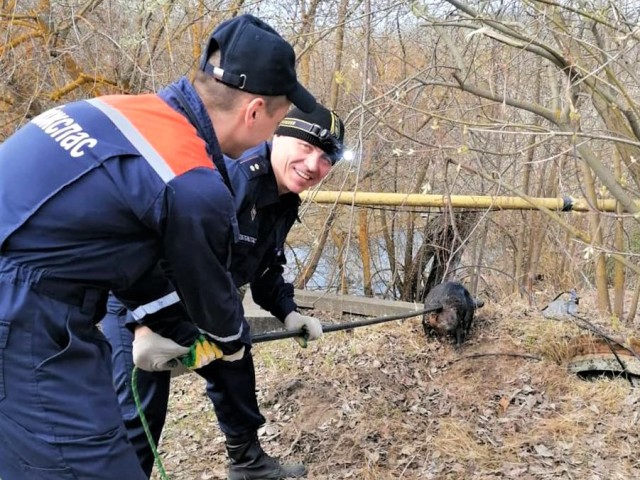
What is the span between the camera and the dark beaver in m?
4.42

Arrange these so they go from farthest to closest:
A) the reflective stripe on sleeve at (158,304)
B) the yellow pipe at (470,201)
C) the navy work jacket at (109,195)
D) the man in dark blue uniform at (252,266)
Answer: the yellow pipe at (470,201) < the man in dark blue uniform at (252,266) < the reflective stripe on sleeve at (158,304) < the navy work jacket at (109,195)

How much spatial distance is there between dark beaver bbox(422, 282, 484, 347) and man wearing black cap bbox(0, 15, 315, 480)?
2.77 m

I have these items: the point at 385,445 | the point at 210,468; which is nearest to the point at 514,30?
the point at 385,445

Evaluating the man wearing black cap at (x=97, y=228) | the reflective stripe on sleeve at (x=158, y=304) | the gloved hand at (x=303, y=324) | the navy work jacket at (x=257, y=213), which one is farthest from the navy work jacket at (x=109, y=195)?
the gloved hand at (x=303, y=324)

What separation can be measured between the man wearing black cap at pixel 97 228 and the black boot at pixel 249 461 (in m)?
1.39

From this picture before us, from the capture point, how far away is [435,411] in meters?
3.83

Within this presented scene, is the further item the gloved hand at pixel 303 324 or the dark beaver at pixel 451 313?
the dark beaver at pixel 451 313

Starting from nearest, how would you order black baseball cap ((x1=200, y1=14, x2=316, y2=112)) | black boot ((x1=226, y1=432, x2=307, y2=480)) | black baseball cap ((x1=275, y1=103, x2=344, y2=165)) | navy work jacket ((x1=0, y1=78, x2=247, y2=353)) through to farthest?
navy work jacket ((x1=0, y1=78, x2=247, y2=353)), black baseball cap ((x1=200, y1=14, x2=316, y2=112)), black baseball cap ((x1=275, y1=103, x2=344, y2=165)), black boot ((x1=226, y1=432, x2=307, y2=480))

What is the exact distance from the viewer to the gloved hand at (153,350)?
95.9 inches

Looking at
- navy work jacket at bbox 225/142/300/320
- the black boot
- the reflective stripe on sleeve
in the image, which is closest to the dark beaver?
navy work jacket at bbox 225/142/300/320

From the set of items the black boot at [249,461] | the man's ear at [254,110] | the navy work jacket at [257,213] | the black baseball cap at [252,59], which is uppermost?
the black baseball cap at [252,59]

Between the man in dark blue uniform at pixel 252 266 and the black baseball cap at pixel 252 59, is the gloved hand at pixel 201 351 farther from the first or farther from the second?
the black baseball cap at pixel 252 59

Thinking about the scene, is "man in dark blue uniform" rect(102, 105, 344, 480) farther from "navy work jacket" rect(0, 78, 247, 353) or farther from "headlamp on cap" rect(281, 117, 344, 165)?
"navy work jacket" rect(0, 78, 247, 353)

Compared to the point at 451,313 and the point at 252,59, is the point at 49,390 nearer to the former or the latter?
the point at 252,59
